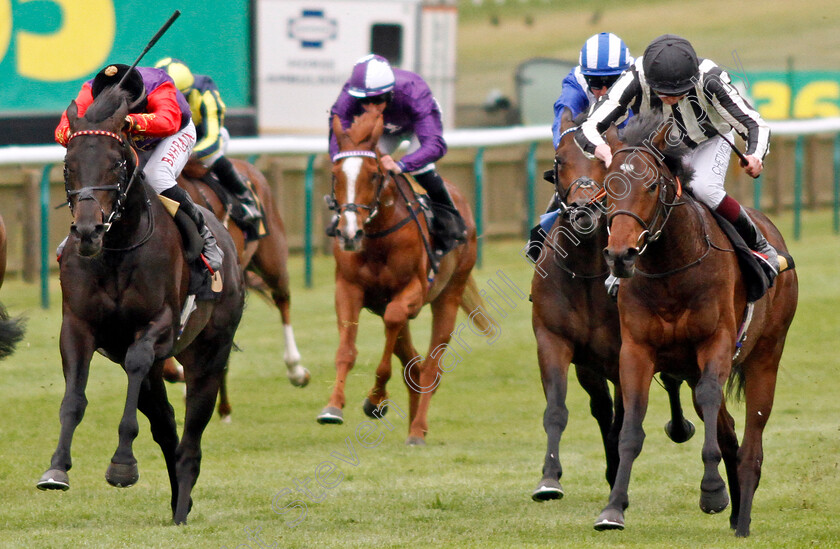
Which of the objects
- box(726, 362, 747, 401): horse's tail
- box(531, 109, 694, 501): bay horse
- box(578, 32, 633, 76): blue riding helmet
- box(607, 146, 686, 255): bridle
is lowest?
box(726, 362, 747, 401): horse's tail

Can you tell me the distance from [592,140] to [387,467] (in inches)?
111

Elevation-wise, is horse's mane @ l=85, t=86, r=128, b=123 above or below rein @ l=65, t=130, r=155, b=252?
above

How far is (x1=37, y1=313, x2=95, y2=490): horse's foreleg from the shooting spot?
5.44 m

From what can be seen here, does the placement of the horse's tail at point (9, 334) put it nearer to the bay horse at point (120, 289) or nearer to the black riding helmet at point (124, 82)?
the bay horse at point (120, 289)

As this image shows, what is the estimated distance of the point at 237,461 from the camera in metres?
8.06

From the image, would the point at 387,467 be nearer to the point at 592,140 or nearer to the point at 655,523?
the point at 655,523

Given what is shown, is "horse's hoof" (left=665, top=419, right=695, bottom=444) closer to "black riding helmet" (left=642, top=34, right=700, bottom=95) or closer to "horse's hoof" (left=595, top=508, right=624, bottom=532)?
"horse's hoof" (left=595, top=508, right=624, bottom=532)

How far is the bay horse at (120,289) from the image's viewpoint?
5.50m

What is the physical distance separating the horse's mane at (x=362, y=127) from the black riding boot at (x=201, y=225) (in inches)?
65.0

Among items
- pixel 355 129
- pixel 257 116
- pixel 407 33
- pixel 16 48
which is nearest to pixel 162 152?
pixel 355 129

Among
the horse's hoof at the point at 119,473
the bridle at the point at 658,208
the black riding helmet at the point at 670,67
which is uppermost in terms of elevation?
the black riding helmet at the point at 670,67

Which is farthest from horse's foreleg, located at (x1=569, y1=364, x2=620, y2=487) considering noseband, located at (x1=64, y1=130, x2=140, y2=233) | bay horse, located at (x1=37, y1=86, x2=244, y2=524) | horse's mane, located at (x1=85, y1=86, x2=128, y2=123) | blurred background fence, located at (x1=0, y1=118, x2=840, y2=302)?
blurred background fence, located at (x1=0, y1=118, x2=840, y2=302)

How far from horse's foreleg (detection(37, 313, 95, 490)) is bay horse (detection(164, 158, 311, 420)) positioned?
3.39 meters

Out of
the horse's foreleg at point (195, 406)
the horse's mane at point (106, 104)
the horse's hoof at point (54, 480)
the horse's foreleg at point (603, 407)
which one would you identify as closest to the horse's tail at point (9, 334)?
the horse's foreleg at point (195, 406)
